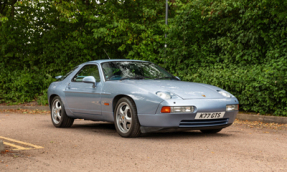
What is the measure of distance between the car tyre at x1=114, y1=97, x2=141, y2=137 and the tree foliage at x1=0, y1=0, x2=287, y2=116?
17.9ft

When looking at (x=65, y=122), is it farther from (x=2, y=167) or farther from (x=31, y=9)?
(x=31, y=9)

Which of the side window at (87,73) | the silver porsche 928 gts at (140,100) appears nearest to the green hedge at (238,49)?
the silver porsche 928 gts at (140,100)

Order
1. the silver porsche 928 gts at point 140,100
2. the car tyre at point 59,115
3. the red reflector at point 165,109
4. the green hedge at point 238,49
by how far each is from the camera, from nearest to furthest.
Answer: the red reflector at point 165,109 → the silver porsche 928 gts at point 140,100 → the car tyre at point 59,115 → the green hedge at point 238,49

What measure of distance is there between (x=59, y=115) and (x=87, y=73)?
1270 millimetres

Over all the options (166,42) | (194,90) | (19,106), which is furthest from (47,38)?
(194,90)

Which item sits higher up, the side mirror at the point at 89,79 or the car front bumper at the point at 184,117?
the side mirror at the point at 89,79

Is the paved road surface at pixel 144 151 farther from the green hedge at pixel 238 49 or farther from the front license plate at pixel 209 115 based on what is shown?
the green hedge at pixel 238 49

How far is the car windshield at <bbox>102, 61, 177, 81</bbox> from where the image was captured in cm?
781

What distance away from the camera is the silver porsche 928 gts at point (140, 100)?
21.6 feet

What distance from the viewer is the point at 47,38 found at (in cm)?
2042

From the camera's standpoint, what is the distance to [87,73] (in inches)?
337

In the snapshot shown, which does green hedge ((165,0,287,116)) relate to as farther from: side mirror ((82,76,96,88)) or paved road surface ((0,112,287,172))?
side mirror ((82,76,96,88))

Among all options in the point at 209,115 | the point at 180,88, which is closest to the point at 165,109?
the point at 180,88

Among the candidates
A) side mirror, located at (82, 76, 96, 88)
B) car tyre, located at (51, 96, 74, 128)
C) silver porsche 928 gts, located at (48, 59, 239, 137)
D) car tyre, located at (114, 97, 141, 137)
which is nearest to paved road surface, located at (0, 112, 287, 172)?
car tyre, located at (114, 97, 141, 137)
